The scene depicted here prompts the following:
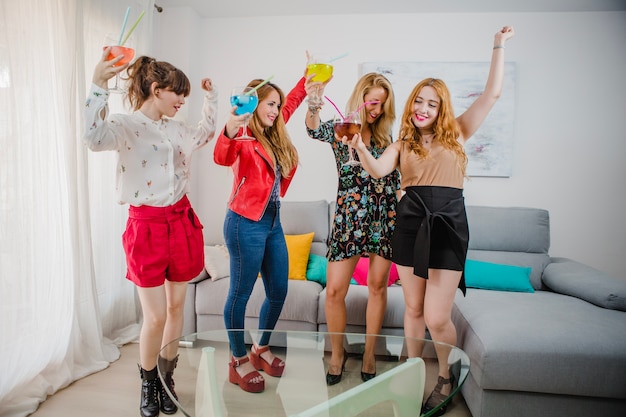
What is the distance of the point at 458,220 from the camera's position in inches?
67.8

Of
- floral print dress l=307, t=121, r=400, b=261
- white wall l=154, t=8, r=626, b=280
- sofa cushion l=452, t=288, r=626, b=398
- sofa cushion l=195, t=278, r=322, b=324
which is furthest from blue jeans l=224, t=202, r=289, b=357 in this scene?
white wall l=154, t=8, r=626, b=280

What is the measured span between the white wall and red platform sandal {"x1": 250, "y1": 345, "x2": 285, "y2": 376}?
224cm

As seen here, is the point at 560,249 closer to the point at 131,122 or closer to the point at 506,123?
the point at 506,123

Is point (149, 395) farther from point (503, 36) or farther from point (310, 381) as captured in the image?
point (503, 36)

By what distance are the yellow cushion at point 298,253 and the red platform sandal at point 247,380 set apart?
1513mm

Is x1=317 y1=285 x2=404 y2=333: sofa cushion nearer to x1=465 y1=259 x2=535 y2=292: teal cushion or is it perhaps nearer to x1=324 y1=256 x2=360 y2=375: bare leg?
x1=324 y1=256 x2=360 y2=375: bare leg

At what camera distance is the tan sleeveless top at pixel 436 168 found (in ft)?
5.66

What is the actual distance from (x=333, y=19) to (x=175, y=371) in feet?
9.96

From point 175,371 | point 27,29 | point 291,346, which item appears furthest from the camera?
point 27,29

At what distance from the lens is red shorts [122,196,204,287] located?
1.73 m

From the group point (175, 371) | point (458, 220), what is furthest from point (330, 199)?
point (175, 371)

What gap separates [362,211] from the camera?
2004mm

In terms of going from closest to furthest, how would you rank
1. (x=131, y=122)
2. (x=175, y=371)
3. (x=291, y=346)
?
1. (x=175, y=371)
2. (x=291, y=346)
3. (x=131, y=122)

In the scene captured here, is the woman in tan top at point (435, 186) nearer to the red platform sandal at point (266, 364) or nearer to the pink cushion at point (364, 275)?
the red platform sandal at point (266, 364)
